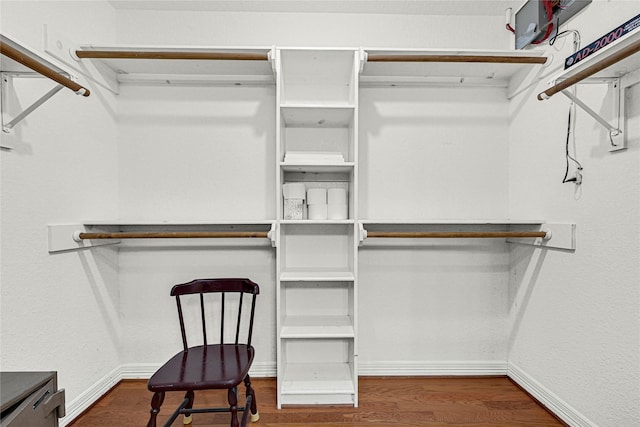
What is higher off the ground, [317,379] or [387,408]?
[317,379]

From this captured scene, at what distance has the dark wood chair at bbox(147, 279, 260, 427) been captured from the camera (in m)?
1.43

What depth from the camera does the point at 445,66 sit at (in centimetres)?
201

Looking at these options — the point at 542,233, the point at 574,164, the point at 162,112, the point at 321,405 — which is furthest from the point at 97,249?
the point at 574,164

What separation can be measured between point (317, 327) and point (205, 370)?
660mm

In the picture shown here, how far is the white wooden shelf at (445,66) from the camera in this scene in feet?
5.95

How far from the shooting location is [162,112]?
7.18ft

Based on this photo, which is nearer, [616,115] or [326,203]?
[616,115]

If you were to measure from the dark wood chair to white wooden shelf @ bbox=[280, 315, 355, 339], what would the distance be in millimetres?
261

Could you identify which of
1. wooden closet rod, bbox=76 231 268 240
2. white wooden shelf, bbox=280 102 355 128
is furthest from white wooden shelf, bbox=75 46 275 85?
wooden closet rod, bbox=76 231 268 240

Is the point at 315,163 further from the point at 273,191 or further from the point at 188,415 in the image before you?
the point at 188,415

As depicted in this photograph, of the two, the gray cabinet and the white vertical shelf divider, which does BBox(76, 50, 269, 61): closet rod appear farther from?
the gray cabinet

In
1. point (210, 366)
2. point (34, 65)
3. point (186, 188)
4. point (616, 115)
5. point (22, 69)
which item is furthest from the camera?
point (186, 188)

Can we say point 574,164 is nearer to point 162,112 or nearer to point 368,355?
point 368,355

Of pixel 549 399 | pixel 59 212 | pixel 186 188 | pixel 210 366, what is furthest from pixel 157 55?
pixel 549 399
